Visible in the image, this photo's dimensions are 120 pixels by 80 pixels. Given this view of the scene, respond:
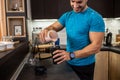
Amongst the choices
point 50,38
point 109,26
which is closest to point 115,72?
point 109,26

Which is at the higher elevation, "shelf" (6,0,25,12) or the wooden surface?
"shelf" (6,0,25,12)

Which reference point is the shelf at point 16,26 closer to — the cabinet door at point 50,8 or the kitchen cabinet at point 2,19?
the kitchen cabinet at point 2,19

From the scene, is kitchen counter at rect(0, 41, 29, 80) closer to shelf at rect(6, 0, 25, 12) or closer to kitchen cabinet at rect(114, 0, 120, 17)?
shelf at rect(6, 0, 25, 12)

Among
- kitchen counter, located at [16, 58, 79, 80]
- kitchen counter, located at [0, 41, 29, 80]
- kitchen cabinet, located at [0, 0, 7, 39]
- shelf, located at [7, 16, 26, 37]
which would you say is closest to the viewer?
kitchen counter, located at [0, 41, 29, 80]

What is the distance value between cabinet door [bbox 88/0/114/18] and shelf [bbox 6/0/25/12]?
Result: 143cm

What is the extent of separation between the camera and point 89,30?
1.50 m

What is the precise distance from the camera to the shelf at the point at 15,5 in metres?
2.73

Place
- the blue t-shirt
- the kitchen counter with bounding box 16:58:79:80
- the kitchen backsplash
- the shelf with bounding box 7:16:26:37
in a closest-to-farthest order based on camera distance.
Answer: the kitchen counter with bounding box 16:58:79:80 < the blue t-shirt < the shelf with bounding box 7:16:26:37 < the kitchen backsplash

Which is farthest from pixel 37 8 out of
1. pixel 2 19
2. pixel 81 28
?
pixel 81 28

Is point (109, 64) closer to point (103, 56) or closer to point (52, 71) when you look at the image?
point (103, 56)

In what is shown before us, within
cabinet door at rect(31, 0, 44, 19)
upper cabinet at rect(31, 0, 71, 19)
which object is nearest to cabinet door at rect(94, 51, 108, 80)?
upper cabinet at rect(31, 0, 71, 19)

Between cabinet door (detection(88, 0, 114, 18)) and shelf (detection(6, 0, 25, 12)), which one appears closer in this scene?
shelf (detection(6, 0, 25, 12))

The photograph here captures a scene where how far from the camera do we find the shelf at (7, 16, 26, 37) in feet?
8.94

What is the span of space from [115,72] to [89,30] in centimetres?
190
